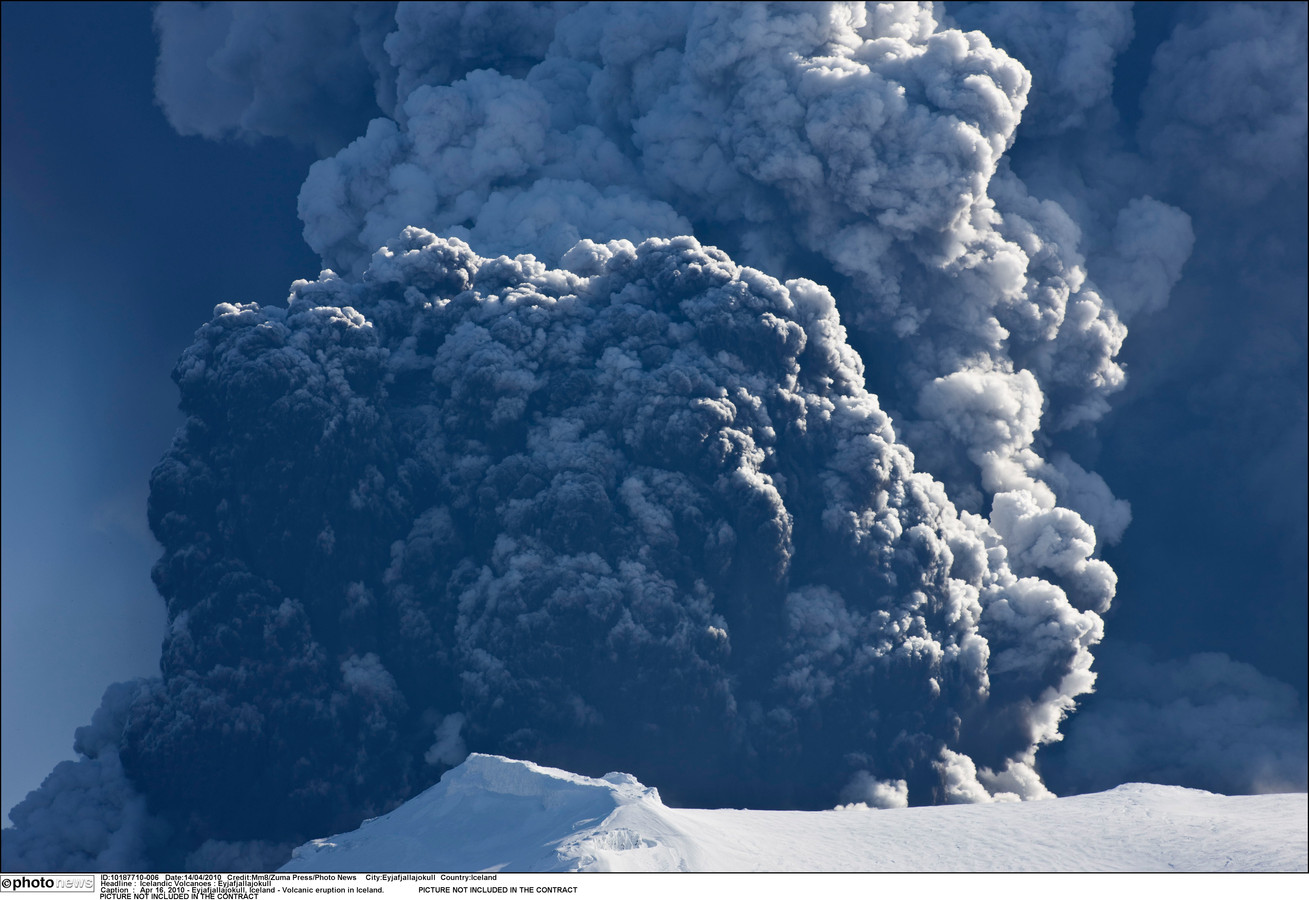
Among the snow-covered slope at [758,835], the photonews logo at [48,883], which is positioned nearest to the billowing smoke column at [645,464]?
the snow-covered slope at [758,835]

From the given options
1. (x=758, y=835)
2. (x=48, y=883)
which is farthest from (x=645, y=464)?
(x=48, y=883)

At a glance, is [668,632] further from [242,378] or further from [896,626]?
[242,378]

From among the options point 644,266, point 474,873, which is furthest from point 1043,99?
point 474,873

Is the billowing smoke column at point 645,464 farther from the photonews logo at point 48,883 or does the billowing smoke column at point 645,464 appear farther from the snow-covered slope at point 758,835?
the photonews logo at point 48,883

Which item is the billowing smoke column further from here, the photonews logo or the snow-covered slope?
the photonews logo

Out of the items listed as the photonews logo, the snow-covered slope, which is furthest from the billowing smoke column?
the photonews logo
